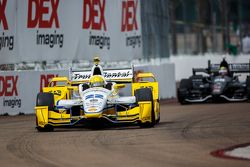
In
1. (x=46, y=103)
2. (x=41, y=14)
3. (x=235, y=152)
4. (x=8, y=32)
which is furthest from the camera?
(x=41, y=14)

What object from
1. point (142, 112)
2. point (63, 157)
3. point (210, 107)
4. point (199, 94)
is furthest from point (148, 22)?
point (63, 157)

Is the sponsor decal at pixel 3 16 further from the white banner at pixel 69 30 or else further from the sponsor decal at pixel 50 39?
the sponsor decal at pixel 50 39

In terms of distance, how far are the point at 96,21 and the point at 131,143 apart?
12.8 metres

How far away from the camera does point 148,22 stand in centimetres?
3216

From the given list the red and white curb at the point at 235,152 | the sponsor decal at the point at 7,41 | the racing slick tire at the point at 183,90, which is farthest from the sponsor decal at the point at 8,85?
the red and white curb at the point at 235,152

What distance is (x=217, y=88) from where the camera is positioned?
27438 millimetres

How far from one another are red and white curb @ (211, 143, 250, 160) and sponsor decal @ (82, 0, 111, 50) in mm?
13362

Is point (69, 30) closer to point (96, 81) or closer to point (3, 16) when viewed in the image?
point (3, 16)

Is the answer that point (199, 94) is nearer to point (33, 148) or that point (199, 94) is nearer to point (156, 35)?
point (156, 35)

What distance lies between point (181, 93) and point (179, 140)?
12.1 meters

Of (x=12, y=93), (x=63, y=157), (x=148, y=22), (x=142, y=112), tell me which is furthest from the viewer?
(x=148, y=22)

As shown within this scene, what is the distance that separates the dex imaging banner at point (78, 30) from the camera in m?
24.7

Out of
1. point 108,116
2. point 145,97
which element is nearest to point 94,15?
point 145,97

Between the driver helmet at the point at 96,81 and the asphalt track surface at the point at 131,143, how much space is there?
88 centimetres
